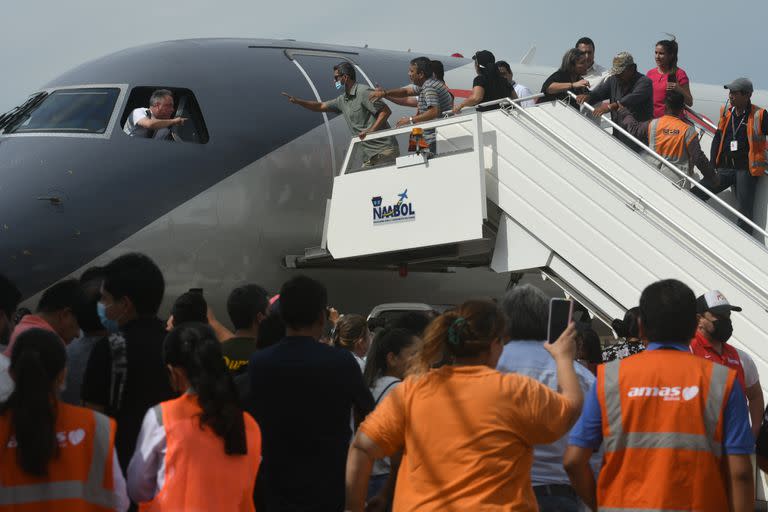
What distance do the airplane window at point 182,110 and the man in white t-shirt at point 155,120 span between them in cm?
7

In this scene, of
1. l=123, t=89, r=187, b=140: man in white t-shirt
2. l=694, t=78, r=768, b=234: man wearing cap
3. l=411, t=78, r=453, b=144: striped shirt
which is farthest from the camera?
l=411, t=78, r=453, b=144: striped shirt

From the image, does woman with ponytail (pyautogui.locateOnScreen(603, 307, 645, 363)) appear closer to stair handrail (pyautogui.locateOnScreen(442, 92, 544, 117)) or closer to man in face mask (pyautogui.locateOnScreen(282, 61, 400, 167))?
stair handrail (pyautogui.locateOnScreen(442, 92, 544, 117))

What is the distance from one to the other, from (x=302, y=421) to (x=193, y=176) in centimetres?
641

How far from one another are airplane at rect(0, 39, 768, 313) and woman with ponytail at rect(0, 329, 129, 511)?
6.09 m

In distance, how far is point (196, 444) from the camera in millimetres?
4402

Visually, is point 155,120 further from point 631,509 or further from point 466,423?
point 631,509

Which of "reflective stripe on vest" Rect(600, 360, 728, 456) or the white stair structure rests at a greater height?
Result: "reflective stripe on vest" Rect(600, 360, 728, 456)

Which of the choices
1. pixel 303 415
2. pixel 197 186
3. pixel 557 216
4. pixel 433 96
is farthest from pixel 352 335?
pixel 433 96

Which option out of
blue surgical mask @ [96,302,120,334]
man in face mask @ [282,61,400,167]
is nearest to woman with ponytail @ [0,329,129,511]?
blue surgical mask @ [96,302,120,334]

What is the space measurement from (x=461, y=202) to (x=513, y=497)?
6.14 meters

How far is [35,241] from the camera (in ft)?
33.4

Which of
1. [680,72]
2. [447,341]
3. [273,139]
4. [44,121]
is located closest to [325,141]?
[273,139]

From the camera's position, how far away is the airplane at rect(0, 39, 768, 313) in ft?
34.2

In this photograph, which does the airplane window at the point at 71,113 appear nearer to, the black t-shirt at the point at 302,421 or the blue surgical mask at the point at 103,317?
the blue surgical mask at the point at 103,317
